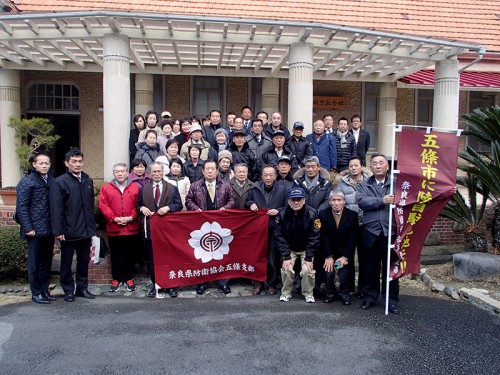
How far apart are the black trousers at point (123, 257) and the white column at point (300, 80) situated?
13.7 feet

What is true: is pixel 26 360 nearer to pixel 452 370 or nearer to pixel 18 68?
pixel 452 370

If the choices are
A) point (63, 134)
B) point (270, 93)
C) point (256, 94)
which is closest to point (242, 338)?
point (270, 93)

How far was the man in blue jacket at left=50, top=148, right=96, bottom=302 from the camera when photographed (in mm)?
5453

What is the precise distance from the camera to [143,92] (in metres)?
11.7

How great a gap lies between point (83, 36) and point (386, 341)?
722 centimetres

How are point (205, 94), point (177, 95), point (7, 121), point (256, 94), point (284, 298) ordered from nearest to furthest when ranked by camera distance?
point (284, 298)
point (7, 121)
point (177, 95)
point (205, 94)
point (256, 94)

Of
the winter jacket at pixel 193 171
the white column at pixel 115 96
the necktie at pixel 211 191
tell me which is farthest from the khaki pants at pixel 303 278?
the white column at pixel 115 96

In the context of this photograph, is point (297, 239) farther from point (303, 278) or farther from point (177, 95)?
point (177, 95)

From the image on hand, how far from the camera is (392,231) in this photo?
5.39 metres

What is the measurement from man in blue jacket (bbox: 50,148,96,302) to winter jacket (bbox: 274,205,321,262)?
2518mm

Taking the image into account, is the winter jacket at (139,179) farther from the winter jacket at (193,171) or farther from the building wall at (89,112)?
the building wall at (89,112)

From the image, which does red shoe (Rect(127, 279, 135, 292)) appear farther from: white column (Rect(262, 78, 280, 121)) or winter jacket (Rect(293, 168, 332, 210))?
white column (Rect(262, 78, 280, 121))

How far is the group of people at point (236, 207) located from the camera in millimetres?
5480

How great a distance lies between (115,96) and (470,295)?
21.6ft
